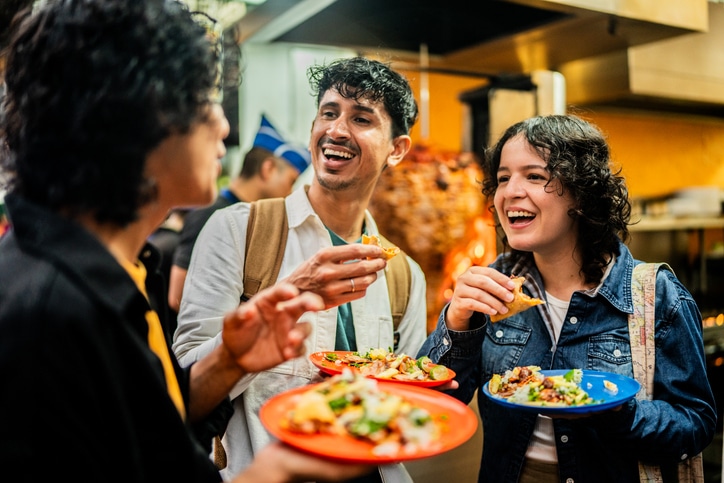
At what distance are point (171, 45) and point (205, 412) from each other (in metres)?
0.89

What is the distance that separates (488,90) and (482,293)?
2452 millimetres

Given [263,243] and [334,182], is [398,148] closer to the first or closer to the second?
[334,182]

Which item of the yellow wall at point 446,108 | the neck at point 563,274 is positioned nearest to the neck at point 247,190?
the yellow wall at point 446,108

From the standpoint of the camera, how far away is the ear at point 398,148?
2.48 m

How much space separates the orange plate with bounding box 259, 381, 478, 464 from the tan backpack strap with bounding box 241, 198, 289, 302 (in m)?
0.64

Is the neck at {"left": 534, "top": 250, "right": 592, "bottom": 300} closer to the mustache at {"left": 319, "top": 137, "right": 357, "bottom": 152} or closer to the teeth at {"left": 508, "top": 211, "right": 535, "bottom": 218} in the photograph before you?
the teeth at {"left": 508, "top": 211, "right": 535, "bottom": 218}

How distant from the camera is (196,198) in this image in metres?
1.24

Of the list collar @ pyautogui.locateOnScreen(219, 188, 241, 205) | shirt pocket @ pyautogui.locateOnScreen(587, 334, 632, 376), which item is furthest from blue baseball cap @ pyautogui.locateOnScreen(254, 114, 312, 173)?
shirt pocket @ pyautogui.locateOnScreen(587, 334, 632, 376)

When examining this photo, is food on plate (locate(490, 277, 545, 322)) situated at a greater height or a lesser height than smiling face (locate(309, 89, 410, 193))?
lesser

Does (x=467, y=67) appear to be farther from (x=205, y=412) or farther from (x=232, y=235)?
(x=205, y=412)

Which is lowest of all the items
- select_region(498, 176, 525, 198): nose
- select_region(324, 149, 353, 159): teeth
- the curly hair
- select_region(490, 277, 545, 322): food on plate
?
select_region(490, 277, 545, 322): food on plate

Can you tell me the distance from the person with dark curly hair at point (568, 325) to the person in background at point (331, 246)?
0.98ft

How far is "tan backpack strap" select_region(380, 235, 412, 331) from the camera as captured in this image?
7.54 ft

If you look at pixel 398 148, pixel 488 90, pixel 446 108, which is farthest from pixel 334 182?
pixel 446 108
